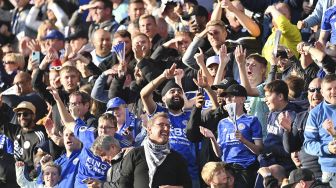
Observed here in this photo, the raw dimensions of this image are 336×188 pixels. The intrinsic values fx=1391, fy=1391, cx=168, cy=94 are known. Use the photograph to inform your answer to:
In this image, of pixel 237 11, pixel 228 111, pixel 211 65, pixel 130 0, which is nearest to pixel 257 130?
pixel 228 111

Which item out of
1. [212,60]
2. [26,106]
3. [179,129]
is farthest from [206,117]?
[26,106]

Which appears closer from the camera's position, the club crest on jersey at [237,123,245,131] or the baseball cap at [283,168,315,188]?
the baseball cap at [283,168,315,188]

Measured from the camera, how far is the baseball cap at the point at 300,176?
1351 cm

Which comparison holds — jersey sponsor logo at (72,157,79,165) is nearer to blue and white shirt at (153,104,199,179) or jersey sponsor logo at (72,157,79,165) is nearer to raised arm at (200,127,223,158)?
blue and white shirt at (153,104,199,179)

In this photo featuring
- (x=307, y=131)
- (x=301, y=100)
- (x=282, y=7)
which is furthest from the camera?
(x=282, y=7)

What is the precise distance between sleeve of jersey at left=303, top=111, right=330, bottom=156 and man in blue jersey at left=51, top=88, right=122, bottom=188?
2.19 m

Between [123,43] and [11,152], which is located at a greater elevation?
[123,43]

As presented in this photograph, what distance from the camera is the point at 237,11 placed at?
698 inches

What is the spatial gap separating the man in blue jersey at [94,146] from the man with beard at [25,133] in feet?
2.49

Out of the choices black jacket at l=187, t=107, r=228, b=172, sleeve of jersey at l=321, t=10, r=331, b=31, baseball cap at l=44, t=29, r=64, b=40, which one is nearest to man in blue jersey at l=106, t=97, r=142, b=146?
black jacket at l=187, t=107, r=228, b=172

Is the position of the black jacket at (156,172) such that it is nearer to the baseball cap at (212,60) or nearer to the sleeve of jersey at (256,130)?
the sleeve of jersey at (256,130)

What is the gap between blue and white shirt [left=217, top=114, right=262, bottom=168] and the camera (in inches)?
594

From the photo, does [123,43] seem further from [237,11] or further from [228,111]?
[228,111]

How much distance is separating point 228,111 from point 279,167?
36.8 inches
